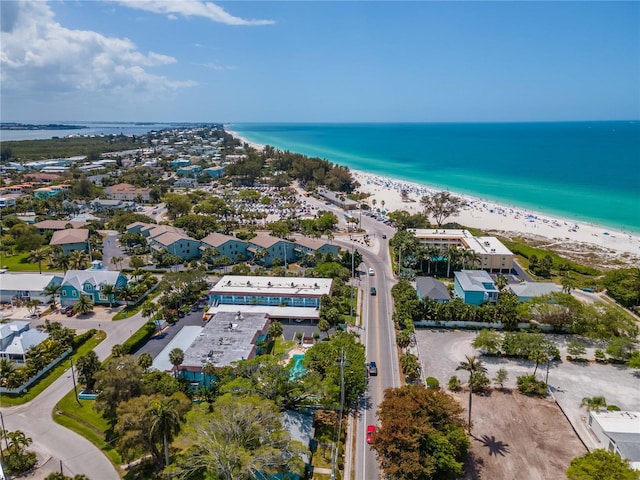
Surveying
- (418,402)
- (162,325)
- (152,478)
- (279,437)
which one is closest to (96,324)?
(162,325)

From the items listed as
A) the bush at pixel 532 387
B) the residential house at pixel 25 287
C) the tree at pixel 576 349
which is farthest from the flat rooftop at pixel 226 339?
the tree at pixel 576 349

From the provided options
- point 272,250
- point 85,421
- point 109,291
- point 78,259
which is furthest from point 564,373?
point 78,259

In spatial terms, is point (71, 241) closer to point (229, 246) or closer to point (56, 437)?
point (229, 246)

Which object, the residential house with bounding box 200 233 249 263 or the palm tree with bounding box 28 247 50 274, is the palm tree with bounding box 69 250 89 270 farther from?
the residential house with bounding box 200 233 249 263

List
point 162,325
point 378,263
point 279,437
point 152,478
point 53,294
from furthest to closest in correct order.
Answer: point 378,263 → point 53,294 → point 162,325 → point 152,478 → point 279,437

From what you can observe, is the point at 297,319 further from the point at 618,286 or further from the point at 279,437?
the point at 618,286
